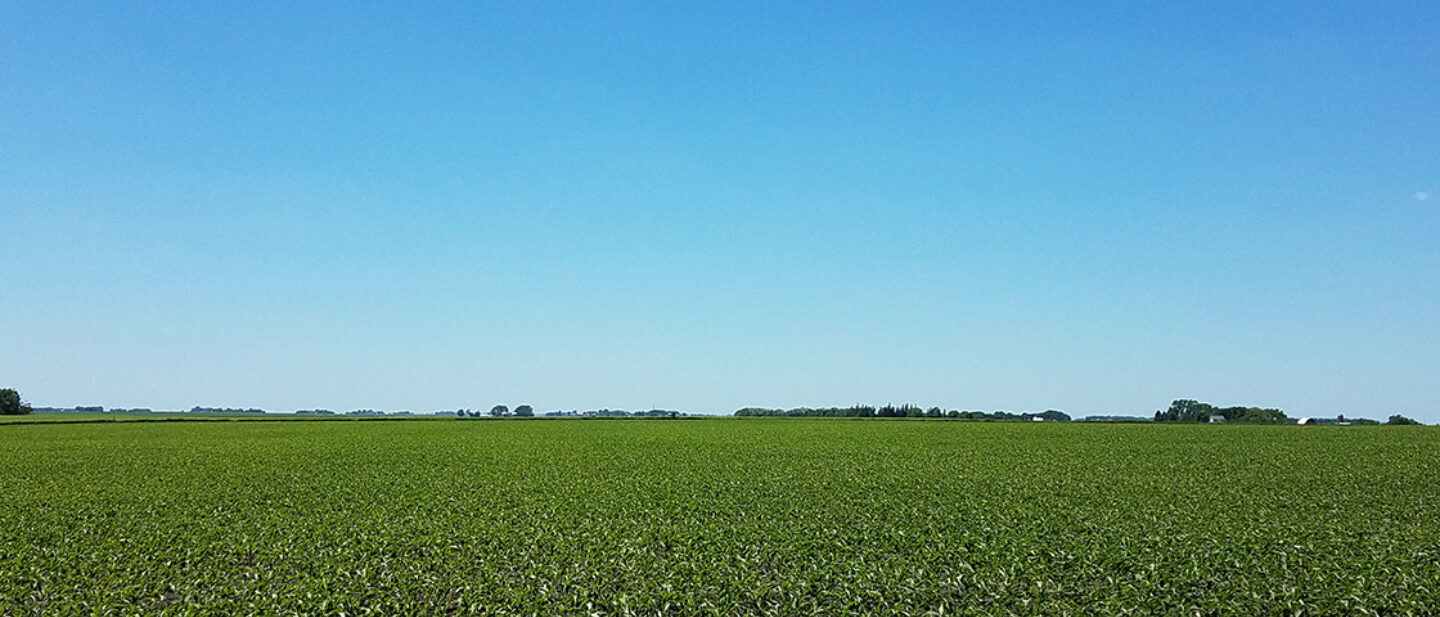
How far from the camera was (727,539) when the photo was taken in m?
14.2

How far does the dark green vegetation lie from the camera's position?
10.7 metres

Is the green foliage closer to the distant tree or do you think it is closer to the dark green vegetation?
the dark green vegetation

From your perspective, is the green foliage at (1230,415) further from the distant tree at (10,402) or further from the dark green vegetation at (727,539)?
the distant tree at (10,402)

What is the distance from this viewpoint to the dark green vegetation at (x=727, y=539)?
35.0 ft

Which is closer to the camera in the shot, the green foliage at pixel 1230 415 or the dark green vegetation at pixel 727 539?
the dark green vegetation at pixel 727 539

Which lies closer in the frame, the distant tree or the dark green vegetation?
the dark green vegetation

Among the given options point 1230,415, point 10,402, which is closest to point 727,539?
point 1230,415

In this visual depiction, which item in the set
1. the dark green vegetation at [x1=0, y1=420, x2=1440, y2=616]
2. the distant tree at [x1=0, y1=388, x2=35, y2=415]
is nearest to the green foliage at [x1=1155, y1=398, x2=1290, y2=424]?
the dark green vegetation at [x1=0, y1=420, x2=1440, y2=616]

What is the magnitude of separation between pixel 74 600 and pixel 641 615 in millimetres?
7324

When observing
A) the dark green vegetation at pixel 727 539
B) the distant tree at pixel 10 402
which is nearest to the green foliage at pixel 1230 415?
the dark green vegetation at pixel 727 539

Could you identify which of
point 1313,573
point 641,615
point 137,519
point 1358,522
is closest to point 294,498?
point 137,519

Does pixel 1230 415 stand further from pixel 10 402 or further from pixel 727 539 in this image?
pixel 10 402

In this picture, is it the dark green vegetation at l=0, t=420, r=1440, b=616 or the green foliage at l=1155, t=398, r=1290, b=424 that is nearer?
the dark green vegetation at l=0, t=420, r=1440, b=616

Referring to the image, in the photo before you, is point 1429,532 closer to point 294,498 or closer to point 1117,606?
point 1117,606
